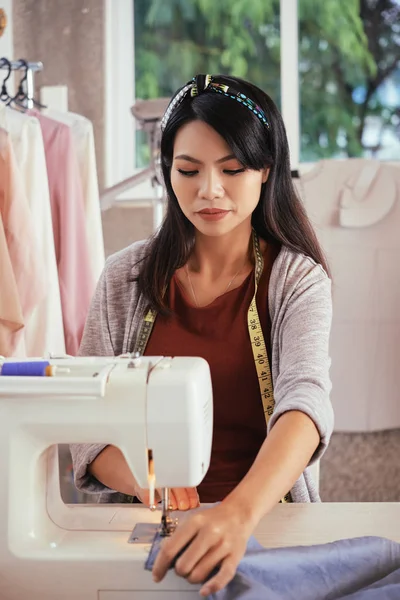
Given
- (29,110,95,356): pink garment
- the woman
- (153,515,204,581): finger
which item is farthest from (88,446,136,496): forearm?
(29,110,95,356): pink garment

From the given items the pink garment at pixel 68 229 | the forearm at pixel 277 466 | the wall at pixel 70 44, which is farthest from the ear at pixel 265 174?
the wall at pixel 70 44

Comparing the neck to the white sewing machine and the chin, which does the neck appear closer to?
the chin

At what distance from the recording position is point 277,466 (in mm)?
1146

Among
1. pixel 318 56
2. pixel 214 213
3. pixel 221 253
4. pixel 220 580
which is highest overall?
pixel 318 56

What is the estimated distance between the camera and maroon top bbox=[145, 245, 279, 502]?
1.53 meters

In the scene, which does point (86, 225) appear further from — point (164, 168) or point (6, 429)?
point (6, 429)

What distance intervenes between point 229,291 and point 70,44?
2046 millimetres

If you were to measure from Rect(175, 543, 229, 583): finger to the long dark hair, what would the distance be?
666 mm

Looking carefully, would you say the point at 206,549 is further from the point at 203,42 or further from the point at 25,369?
the point at 203,42

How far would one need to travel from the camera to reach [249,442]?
155cm

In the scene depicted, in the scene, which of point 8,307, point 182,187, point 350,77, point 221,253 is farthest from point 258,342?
point 350,77

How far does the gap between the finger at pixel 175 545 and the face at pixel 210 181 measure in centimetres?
60

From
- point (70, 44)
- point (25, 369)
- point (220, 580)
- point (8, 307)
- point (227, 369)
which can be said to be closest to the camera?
point (220, 580)

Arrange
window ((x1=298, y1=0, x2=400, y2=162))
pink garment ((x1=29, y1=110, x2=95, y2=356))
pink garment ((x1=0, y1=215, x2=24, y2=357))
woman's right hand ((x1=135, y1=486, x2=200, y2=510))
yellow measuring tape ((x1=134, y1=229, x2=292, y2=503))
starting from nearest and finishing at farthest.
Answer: woman's right hand ((x1=135, y1=486, x2=200, y2=510))
yellow measuring tape ((x1=134, y1=229, x2=292, y2=503))
pink garment ((x1=0, y1=215, x2=24, y2=357))
pink garment ((x1=29, y1=110, x2=95, y2=356))
window ((x1=298, y1=0, x2=400, y2=162))
